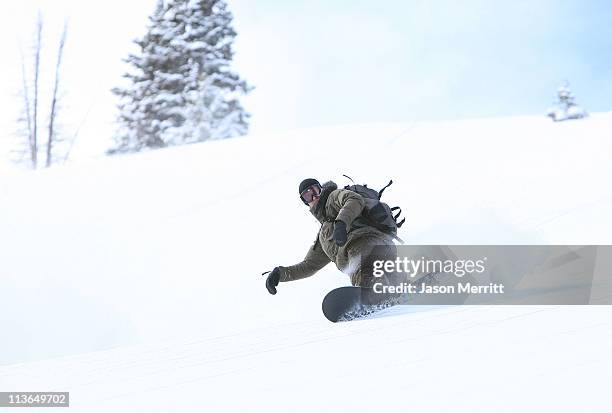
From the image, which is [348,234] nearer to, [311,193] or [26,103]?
[311,193]

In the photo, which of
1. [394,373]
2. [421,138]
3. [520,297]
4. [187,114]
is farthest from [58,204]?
[187,114]

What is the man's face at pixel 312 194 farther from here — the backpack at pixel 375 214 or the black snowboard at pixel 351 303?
the black snowboard at pixel 351 303

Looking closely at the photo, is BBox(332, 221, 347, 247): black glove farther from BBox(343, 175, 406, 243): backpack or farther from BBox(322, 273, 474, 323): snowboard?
BBox(343, 175, 406, 243): backpack

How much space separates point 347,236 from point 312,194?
1.59 ft

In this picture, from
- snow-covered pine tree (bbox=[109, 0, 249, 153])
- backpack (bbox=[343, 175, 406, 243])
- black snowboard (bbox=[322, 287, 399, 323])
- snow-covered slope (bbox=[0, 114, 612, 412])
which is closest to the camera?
snow-covered slope (bbox=[0, 114, 612, 412])

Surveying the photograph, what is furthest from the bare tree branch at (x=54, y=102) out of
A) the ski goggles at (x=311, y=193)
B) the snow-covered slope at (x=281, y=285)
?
the ski goggles at (x=311, y=193)

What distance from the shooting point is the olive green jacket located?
16.1ft

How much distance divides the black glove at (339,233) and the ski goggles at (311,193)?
1.79ft

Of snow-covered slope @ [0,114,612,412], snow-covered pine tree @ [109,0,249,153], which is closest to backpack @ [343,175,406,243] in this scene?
snow-covered slope @ [0,114,612,412]

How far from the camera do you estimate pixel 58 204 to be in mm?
11203

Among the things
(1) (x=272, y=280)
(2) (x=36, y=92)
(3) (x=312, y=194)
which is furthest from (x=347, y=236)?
(2) (x=36, y=92)

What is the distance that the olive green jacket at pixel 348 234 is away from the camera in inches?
193

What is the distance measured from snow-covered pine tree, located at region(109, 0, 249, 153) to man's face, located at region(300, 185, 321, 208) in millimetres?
19668

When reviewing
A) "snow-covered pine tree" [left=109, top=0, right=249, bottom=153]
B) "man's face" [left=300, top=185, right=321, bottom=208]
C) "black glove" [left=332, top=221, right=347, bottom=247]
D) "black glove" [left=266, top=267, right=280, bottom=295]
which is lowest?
"black glove" [left=266, top=267, right=280, bottom=295]
